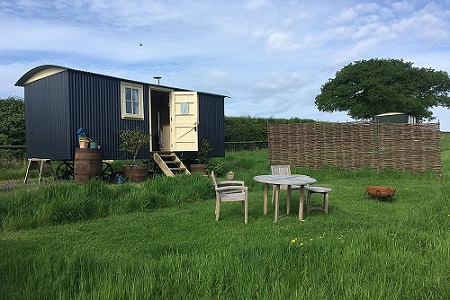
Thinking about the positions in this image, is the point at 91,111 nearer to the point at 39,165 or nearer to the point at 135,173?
the point at 135,173

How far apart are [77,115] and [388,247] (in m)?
8.01

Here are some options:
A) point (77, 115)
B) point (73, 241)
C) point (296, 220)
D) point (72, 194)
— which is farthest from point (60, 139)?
point (296, 220)

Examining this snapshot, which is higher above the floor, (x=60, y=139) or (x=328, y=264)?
(x=60, y=139)

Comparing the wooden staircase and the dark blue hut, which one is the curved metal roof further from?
the wooden staircase

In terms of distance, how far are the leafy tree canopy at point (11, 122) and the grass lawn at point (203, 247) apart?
9.50 metres

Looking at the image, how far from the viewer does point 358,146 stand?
1156 centimetres

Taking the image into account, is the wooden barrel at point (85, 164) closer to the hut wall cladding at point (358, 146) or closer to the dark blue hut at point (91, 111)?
the dark blue hut at point (91, 111)

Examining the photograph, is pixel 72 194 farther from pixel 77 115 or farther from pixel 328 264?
pixel 328 264

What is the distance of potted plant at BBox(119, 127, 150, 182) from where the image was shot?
9.80 meters

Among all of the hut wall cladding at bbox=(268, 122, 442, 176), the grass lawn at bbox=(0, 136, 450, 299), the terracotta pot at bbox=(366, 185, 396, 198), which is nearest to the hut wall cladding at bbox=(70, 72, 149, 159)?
the grass lawn at bbox=(0, 136, 450, 299)

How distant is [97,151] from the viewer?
8914 mm

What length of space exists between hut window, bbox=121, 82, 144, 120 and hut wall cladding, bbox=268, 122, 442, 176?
4819mm

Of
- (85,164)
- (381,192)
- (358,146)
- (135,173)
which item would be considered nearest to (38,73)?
(85,164)

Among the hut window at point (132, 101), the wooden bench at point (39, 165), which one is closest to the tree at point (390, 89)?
the hut window at point (132, 101)
